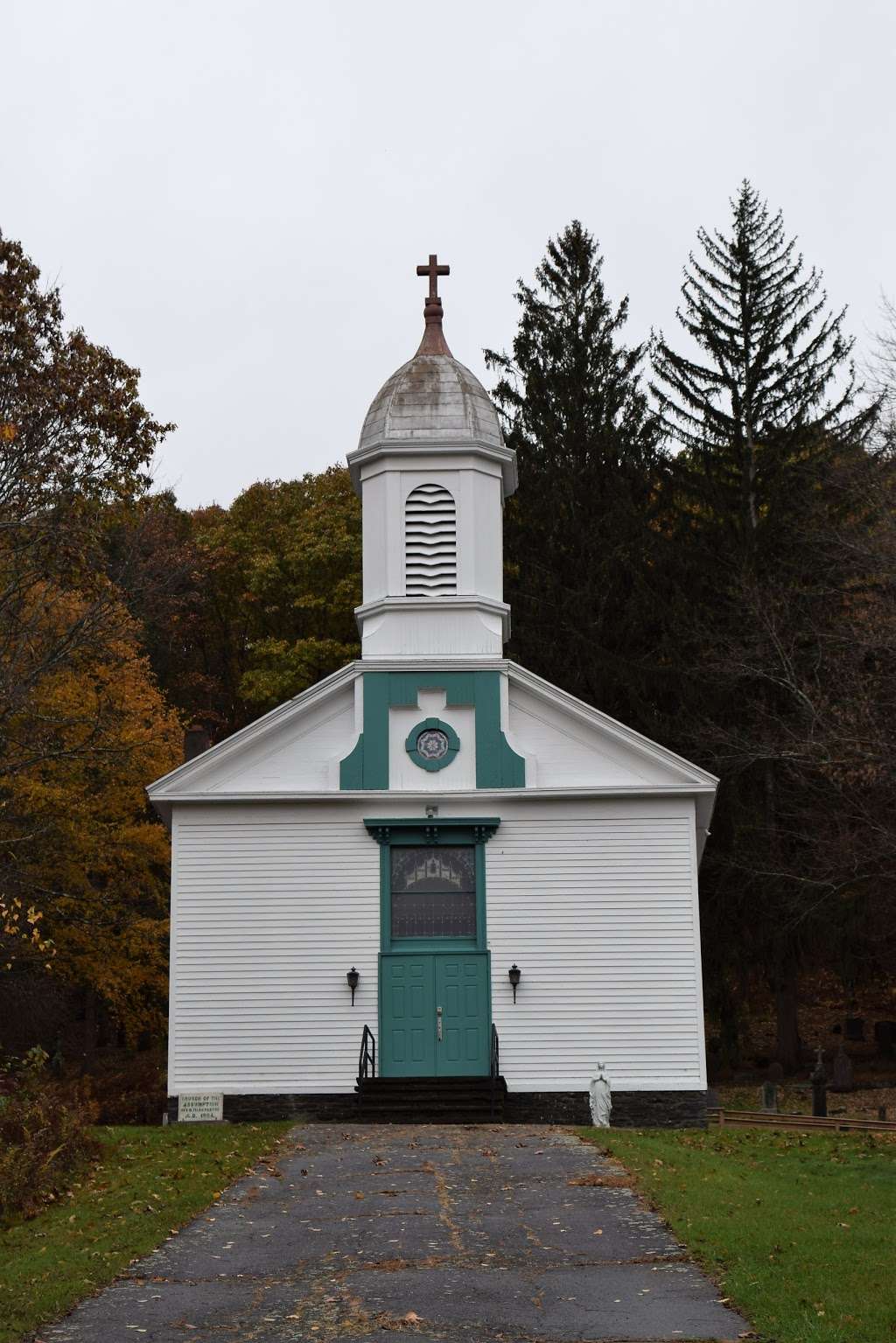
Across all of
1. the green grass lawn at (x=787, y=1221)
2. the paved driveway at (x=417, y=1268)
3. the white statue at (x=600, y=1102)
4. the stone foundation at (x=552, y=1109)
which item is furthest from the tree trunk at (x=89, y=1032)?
the paved driveway at (x=417, y=1268)

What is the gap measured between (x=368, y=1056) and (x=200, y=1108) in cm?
227

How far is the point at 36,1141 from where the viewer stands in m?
14.0

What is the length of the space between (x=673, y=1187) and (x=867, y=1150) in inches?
224

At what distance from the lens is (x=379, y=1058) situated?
2095cm

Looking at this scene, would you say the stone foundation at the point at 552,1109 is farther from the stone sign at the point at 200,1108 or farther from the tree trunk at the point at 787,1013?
the tree trunk at the point at 787,1013

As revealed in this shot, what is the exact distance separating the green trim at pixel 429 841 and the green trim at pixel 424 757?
0.78m

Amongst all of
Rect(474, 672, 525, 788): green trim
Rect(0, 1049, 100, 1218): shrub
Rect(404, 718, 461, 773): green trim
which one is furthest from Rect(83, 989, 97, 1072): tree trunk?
Rect(0, 1049, 100, 1218): shrub

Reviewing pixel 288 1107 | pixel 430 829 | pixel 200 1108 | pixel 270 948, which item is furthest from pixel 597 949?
pixel 200 1108

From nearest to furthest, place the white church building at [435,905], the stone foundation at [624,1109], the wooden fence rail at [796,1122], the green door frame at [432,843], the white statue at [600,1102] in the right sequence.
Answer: the white statue at [600,1102], the stone foundation at [624,1109], the white church building at [435,905], the green door frame at [432,843], the wooden fence rail at [796,1122]

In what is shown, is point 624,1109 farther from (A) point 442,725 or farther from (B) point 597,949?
(A) point 442,725

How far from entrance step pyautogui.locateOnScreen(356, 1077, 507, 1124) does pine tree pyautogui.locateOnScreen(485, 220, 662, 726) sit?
15.5 meters

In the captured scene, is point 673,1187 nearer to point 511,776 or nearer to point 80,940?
point 511,776

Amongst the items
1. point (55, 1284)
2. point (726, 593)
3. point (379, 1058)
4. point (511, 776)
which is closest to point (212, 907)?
point (379, 1058)

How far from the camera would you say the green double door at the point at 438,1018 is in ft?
68.9
